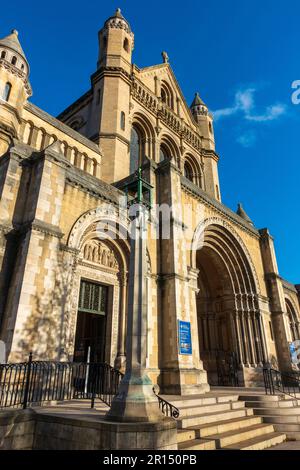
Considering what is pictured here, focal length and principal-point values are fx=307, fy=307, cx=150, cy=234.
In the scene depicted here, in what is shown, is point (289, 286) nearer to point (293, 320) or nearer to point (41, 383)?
point (293, 320)

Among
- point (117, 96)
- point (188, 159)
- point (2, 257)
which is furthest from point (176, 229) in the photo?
point (188, 159)

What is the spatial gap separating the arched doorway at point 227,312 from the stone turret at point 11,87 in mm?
11707

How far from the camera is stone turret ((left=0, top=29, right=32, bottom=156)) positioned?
14438 mm

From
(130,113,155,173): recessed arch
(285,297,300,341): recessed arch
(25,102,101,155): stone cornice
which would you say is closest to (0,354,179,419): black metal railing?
(25,102,101,155): stone cornice

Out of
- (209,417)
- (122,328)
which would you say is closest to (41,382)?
(209,417)

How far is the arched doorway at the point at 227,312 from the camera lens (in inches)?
724

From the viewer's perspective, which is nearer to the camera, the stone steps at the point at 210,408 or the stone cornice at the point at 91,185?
the stone steps at the point at 210,408

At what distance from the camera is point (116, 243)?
1323 cm

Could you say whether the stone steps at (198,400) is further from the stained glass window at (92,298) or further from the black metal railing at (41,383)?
the stained glass window at (92,298)

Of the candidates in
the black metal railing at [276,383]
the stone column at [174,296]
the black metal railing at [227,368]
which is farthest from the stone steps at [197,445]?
the black metal railing at [227,368]

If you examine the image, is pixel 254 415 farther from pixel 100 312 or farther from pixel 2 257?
pixel 2 257

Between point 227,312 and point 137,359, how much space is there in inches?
592
